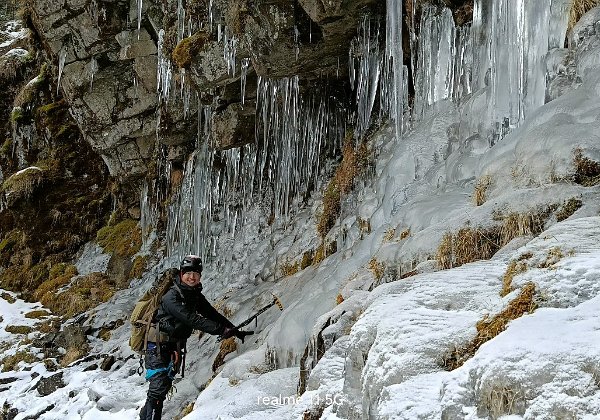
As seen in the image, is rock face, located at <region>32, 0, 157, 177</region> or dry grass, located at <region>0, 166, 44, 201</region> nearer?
rock face, located at <region>32, 0, 157, 177</region>

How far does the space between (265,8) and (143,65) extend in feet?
23.1

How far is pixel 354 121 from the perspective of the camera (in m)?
12.6

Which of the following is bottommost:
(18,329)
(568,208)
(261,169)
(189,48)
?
(18,329)

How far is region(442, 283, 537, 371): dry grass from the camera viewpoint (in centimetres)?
289

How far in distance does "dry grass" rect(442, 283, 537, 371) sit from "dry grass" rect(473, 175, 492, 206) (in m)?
2.34

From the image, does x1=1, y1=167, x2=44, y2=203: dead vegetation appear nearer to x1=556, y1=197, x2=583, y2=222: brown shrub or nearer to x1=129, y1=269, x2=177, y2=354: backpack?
x1=129, y1=269, x2=177, y2=354: backpack

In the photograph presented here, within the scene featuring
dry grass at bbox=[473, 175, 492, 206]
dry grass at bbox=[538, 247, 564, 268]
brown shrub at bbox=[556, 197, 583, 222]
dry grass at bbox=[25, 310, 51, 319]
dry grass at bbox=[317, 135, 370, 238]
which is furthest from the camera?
dry grass at bbox=[25, 310, 51, 319]

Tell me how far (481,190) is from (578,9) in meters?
2.30

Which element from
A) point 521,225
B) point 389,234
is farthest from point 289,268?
point 521,225

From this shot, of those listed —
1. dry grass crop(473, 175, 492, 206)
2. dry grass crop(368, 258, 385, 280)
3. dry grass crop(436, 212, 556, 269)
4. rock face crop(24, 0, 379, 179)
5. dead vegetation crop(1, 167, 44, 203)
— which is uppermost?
rock face crop(24, 0, 379, 179)

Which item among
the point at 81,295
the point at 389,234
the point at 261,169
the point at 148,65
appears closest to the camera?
the point at 389,234

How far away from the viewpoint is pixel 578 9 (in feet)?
19.6

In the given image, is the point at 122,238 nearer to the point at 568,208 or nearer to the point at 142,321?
the point at 142,321

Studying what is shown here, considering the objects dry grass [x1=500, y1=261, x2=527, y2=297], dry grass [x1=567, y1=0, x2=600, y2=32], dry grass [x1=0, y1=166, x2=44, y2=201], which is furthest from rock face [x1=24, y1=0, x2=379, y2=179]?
dry grass [x1=500, y1=261, x2=527, y2=297]
